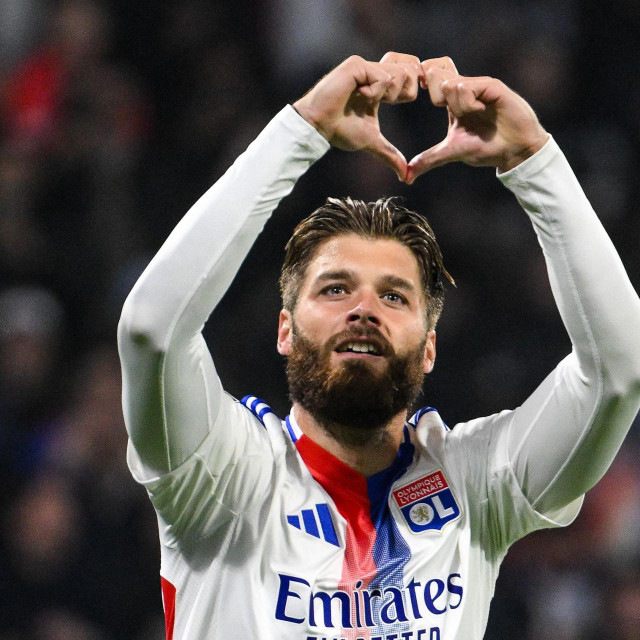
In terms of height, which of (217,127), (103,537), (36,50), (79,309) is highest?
(36,50)

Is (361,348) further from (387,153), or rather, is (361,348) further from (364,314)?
(387,153)

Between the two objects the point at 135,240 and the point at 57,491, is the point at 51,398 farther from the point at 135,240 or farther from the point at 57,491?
the point at 135,240

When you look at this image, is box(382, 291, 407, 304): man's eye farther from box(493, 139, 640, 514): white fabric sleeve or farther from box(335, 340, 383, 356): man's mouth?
box(493, 139, 640, 514): white fabric sleeve

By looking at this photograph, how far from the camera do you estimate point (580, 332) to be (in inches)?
86.7

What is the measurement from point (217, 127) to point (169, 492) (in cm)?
365

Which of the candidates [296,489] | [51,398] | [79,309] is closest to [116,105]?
[79,309]

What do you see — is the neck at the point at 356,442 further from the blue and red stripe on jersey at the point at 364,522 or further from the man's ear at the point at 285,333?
the man's ear at the point at 285,333

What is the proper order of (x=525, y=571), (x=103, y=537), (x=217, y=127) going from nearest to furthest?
1. (x=103, y=537)
2. (x=525, y=571)
3. (x=217, y=127)

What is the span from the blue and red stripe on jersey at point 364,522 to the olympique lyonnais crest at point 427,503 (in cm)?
3

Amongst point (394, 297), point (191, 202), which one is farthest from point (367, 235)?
point (191, 202)

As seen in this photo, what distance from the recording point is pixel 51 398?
488 cm

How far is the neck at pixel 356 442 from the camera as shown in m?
2.47

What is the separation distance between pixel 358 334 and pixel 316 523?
0.40m

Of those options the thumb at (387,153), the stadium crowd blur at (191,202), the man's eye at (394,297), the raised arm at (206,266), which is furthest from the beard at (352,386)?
the stadium crowd blur at (191,202)
